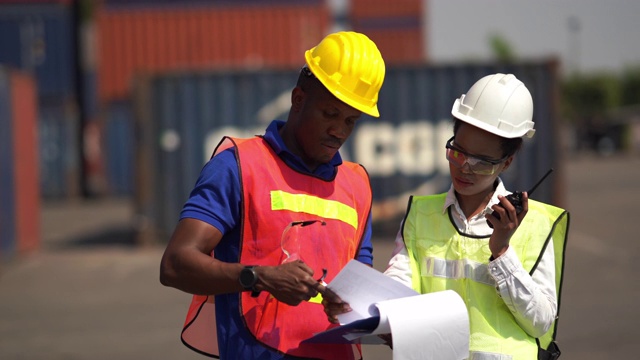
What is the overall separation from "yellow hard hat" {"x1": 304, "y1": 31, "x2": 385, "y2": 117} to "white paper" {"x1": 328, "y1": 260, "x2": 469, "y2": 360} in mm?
526

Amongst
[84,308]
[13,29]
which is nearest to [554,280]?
[84,308]

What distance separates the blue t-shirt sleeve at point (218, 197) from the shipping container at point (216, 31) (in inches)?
964

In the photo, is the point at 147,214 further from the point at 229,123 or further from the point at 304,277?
the point at 304,277

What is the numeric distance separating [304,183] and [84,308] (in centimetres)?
828

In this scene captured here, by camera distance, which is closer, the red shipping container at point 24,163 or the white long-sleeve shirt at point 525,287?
the white long-sleeve shirt at point 525,287

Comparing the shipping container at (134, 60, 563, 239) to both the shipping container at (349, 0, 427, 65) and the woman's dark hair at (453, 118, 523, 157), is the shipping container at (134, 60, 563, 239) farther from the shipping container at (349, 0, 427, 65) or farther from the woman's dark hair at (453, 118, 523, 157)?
the shipping container at (349, 0, 427, 65)

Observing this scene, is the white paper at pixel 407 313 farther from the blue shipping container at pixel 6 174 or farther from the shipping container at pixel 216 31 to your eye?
the shipping container at pixel 216 31

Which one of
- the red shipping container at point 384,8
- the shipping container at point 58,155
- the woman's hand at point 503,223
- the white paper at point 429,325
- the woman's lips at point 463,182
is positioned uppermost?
the woman's lips at point 463,182

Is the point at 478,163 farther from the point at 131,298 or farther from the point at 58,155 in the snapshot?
the point at 58,155

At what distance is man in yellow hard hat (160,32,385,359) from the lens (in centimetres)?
281

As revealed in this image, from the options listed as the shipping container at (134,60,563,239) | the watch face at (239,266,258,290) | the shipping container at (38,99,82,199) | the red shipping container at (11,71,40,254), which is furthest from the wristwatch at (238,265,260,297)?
the shipping container at (38,99,82,199)

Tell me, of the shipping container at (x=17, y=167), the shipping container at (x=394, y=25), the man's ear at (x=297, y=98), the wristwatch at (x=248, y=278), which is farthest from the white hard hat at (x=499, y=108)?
the shipping container at (x=394, y=25)

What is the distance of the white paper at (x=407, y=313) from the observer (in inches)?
104

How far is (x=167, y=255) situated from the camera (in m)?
2.76
